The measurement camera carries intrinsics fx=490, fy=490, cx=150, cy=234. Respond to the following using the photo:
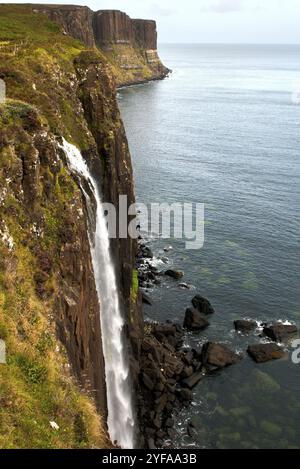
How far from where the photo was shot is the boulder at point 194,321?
50688 mm

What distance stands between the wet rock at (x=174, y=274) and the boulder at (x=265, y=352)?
15.4 metres

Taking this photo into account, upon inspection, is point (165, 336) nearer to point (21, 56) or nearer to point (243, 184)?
point (21, 56)

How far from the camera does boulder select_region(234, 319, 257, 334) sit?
50.8m

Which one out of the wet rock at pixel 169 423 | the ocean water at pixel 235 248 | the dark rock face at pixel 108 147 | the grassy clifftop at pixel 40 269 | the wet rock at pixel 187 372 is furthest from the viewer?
the wet rock at pixel 187 372

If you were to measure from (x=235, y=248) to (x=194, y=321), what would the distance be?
770 inches

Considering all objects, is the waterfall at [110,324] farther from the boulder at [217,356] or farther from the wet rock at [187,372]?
the boulder at [217,356]

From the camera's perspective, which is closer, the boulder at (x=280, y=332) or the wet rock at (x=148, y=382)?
the wet rock at (x=148, y=382)

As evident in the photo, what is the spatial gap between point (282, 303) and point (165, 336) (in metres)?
14.9

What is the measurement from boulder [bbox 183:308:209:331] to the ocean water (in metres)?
0.87

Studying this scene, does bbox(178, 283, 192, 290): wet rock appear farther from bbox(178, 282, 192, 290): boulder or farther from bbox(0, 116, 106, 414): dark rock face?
bbox(0, 116, 106, 414): dark rock face

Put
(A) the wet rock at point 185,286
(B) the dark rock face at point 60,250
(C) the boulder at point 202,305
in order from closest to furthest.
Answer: (B) the dark rock face at point 60,250 → (C) the boulder at point 202,305 → (A) the wet rock at point 185,286

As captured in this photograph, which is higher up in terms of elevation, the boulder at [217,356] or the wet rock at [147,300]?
the wet rock at [147,300]

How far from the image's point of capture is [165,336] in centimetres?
4847

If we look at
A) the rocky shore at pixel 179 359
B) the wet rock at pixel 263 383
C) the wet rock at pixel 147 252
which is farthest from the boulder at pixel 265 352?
the wet rock at pixel 147 252
